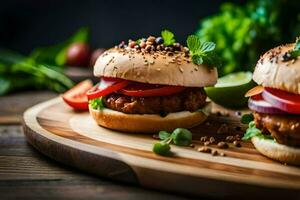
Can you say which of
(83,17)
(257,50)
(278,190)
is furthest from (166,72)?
(83,17)

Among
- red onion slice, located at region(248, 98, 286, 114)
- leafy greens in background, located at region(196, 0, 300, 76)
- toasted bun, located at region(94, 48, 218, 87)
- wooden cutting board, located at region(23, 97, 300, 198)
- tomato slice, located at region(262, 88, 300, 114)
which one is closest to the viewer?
wooden cutting board, located at region(23, 97, 300, 198)

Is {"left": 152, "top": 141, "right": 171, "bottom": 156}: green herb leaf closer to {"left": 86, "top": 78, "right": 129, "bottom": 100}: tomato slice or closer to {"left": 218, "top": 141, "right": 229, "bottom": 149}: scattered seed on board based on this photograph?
{"left": 218, "top": 141, "right": 229, "bottom": 149}: scattered seed on board

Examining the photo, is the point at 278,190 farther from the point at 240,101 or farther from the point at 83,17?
the point at 83,17

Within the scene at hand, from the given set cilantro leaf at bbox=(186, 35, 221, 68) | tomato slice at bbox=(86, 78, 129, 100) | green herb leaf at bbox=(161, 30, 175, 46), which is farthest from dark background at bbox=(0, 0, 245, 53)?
tomato slice at bbox=(86, 78, 129, 100)

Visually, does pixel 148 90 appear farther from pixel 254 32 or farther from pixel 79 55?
pixel 79 55

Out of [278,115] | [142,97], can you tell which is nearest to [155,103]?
[142,97]
